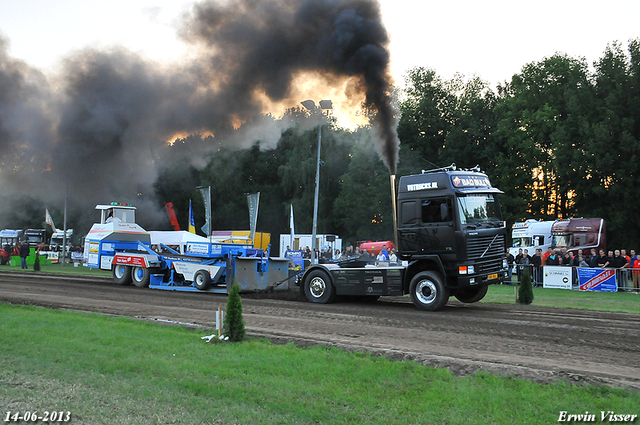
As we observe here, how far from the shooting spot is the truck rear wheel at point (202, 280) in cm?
1814

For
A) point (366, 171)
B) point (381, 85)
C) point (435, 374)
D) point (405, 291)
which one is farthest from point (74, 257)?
point (435, 374)

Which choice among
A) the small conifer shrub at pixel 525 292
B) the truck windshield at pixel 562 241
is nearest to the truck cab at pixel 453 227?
the small conifer shrub at pixel 525 292

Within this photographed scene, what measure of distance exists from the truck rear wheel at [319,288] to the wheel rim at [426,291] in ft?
8.80

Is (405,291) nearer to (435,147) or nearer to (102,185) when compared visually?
(102,185)

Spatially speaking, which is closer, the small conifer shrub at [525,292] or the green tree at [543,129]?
the small conifer shrub at [525,292]

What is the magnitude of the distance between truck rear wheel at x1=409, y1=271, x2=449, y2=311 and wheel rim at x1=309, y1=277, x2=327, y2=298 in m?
2.78

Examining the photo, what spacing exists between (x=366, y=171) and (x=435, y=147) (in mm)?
8391

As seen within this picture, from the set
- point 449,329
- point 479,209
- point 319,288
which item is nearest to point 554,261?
point 479,209

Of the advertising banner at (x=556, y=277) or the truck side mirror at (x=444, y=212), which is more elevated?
the truck side mirror at (x=444, y=212)

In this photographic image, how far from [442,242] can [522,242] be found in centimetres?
2629

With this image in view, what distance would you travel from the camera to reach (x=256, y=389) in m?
5.98

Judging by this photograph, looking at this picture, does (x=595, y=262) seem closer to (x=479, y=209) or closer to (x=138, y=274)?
(x=479, y=209)

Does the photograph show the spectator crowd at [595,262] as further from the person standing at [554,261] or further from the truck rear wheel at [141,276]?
the truck rear wheel at [141,276]

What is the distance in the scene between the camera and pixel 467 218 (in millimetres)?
13055
